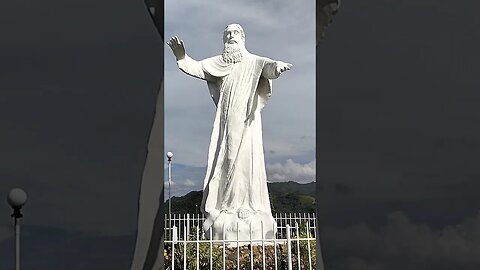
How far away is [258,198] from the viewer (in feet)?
Answer: 12.8

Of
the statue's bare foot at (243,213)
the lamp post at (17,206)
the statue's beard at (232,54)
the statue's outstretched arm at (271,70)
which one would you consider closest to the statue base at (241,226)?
the statue's bare foot at (243,213)

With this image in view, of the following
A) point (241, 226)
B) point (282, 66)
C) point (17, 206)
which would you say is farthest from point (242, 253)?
point (17, 206)

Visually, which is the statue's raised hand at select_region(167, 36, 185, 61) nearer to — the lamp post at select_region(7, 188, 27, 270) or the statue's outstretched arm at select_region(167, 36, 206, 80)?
the statue's outstretched arm at select_region(167, 36, 206, 80)

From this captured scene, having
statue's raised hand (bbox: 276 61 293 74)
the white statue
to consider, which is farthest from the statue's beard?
statue's raised hand (bbox: 276 61 293 74)

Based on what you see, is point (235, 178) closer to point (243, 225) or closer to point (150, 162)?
point (243, 225)

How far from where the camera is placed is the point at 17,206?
185 cm

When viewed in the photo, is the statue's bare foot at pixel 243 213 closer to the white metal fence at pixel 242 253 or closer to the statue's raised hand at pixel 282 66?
the white metal fence at pixel 242 253

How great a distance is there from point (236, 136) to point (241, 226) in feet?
1.95

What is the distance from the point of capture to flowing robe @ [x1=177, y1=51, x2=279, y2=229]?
3.90m

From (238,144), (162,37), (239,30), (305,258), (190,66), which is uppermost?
(239,30)

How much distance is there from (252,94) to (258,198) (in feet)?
2.25

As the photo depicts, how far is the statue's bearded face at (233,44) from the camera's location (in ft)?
13.1

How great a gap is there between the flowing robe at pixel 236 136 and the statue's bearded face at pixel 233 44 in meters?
0.04

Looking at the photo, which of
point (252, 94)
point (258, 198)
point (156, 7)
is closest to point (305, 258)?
point (258, 198)
